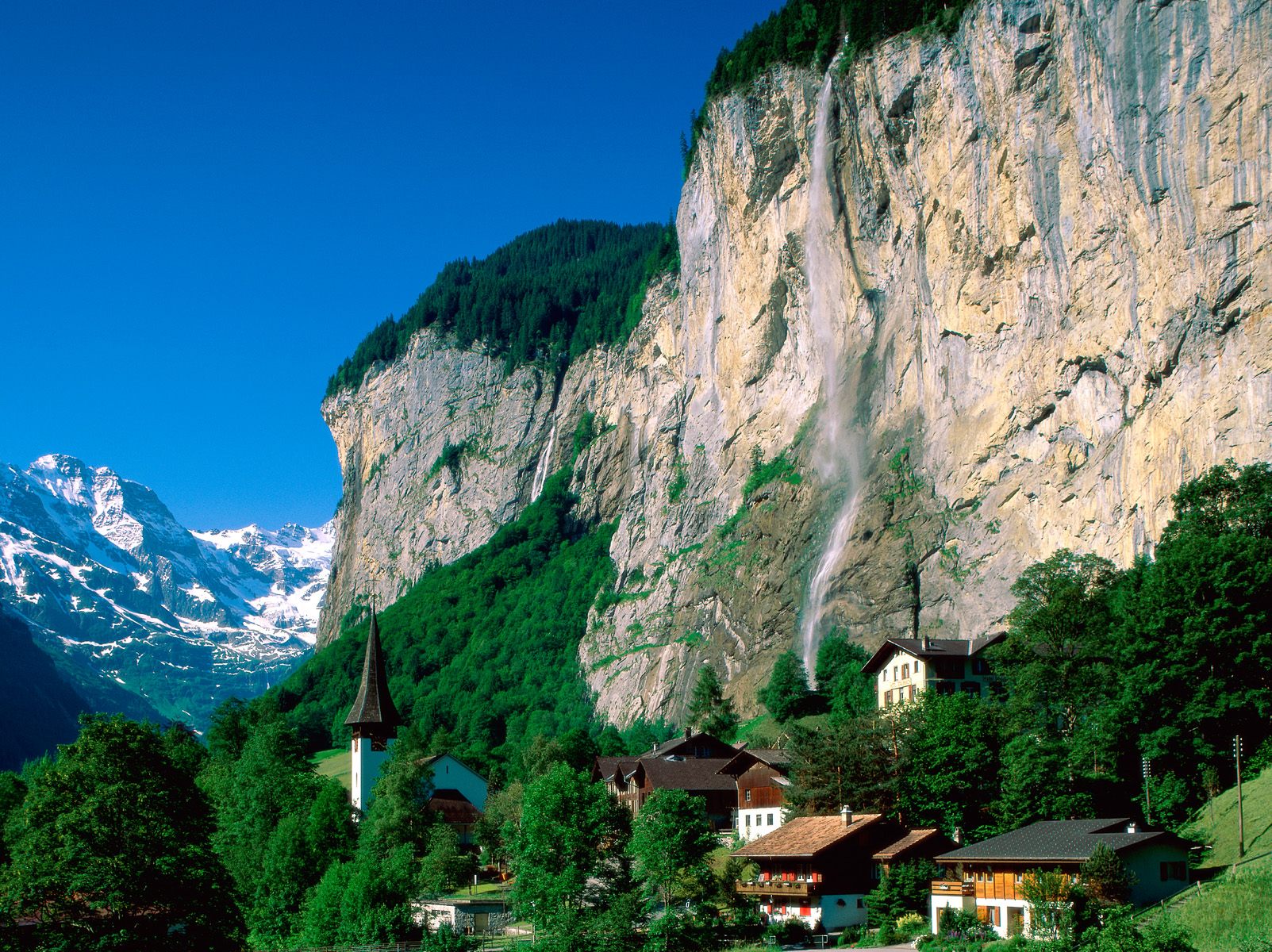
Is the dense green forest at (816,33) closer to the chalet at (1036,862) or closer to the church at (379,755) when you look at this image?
the church at (379,755)

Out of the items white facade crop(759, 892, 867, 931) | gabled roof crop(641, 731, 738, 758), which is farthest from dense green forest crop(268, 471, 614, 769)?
white facade crop(759, 892, 867, 931)

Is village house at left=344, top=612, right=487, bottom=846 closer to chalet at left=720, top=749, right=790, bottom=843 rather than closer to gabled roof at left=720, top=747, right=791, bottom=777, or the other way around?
gabled roof at left=720, top=747, right=791, bottom=777

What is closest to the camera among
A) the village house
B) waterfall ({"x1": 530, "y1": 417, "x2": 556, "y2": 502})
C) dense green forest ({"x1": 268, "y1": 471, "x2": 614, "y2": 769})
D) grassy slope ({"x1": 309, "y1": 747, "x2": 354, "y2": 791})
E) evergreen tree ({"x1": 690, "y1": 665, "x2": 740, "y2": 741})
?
the village house

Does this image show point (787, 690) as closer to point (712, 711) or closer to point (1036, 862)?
point (712, 711)

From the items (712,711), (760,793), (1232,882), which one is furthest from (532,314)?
(1232,882)

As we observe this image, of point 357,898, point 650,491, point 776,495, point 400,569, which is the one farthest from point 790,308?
point 400,569

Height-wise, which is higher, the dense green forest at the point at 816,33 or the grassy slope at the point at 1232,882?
the dense green forest at the point at 816,33

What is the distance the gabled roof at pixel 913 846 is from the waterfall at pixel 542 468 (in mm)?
109895

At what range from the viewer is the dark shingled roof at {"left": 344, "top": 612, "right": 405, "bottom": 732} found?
287 ft

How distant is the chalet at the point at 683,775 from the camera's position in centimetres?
7100

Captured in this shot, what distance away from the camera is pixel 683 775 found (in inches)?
2854

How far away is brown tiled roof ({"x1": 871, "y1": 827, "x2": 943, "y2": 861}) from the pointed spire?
44.1 meters

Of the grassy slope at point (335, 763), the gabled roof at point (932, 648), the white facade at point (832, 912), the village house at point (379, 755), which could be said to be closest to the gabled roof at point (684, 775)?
the gabled roof at point (932, 648)

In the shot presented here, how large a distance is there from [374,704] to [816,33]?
2384 inches
